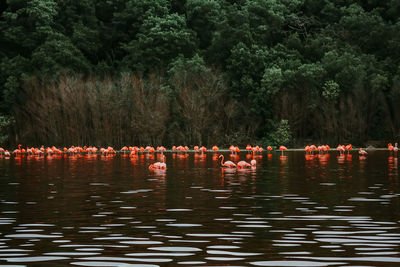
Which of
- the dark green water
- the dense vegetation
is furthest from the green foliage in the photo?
the dark green water

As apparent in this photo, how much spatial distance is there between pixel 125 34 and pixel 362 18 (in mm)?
21579

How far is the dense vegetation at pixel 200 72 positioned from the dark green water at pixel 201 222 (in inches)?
1278

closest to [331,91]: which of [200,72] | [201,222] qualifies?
[200,72]

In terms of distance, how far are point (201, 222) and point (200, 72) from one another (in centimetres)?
4697

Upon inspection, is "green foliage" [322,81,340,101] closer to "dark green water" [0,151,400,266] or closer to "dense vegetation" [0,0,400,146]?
"dense vegetation" [0,0,400,146]

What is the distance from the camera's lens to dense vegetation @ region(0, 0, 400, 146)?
184 feet

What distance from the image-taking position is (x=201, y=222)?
1335 cm

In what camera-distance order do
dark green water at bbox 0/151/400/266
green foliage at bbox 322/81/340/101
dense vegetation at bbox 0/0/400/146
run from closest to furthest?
dark green water at bbox 0/151/400/266
dense vegetation at bbox 0/0/400/146
green foliage at bbox 322/81/340/101

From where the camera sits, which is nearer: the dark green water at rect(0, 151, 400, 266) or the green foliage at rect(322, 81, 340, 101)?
the dark green water at rect(0, 151, 400, 266)

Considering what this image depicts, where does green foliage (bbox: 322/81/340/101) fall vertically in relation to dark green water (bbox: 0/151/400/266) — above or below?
above

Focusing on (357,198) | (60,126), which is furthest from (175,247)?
(60,126)

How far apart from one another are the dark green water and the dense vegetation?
32463 mm

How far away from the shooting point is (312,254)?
10062 millimetres

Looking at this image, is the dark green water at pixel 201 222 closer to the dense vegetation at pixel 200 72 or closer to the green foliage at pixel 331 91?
the dense vegetation at pixel 200 72
